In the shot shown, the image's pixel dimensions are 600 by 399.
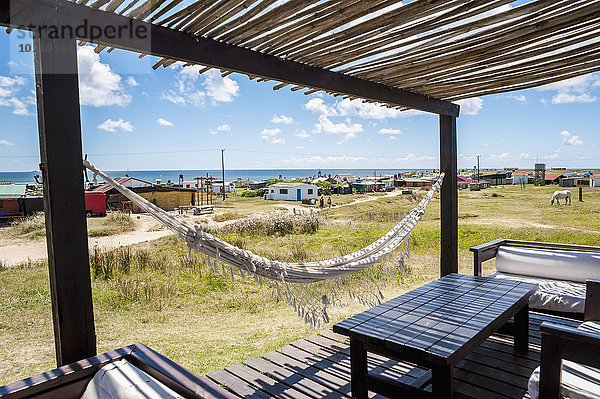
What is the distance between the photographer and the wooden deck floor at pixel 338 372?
1.86 metres

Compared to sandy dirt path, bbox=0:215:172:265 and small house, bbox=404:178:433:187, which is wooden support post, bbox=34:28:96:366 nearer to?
sandy dirt path, bbox=0:215:172:265

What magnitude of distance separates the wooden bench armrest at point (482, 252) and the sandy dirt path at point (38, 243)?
19.3 ft

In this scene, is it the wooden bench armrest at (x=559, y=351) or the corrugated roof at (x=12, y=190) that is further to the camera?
the corrugated roof at (x=12, y=190)

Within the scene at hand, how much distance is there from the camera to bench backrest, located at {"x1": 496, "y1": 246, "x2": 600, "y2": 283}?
9.24 ft

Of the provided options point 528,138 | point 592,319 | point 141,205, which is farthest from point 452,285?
point 528,138

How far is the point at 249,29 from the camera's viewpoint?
150cm

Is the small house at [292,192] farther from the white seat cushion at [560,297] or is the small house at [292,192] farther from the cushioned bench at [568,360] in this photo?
the cushioned bench at [568,360]

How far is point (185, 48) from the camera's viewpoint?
151 centimetres

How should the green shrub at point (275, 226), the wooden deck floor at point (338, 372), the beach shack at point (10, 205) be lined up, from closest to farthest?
the wooden deck floor at point (338, 372) → the green shrub at point (275, 226) → the beach shack at point (10, 205)

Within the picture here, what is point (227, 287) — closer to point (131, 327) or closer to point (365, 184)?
point (131, 327)

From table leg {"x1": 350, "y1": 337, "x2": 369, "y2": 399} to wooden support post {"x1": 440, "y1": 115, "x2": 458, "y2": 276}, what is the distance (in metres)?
1.75

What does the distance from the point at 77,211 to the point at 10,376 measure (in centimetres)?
226

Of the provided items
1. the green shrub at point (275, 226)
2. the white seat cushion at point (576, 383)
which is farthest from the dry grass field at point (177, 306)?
the white seat cushion at point (576, 383)

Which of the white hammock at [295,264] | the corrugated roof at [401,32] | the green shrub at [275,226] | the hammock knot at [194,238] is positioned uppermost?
the corrugated roof at [401,32]
